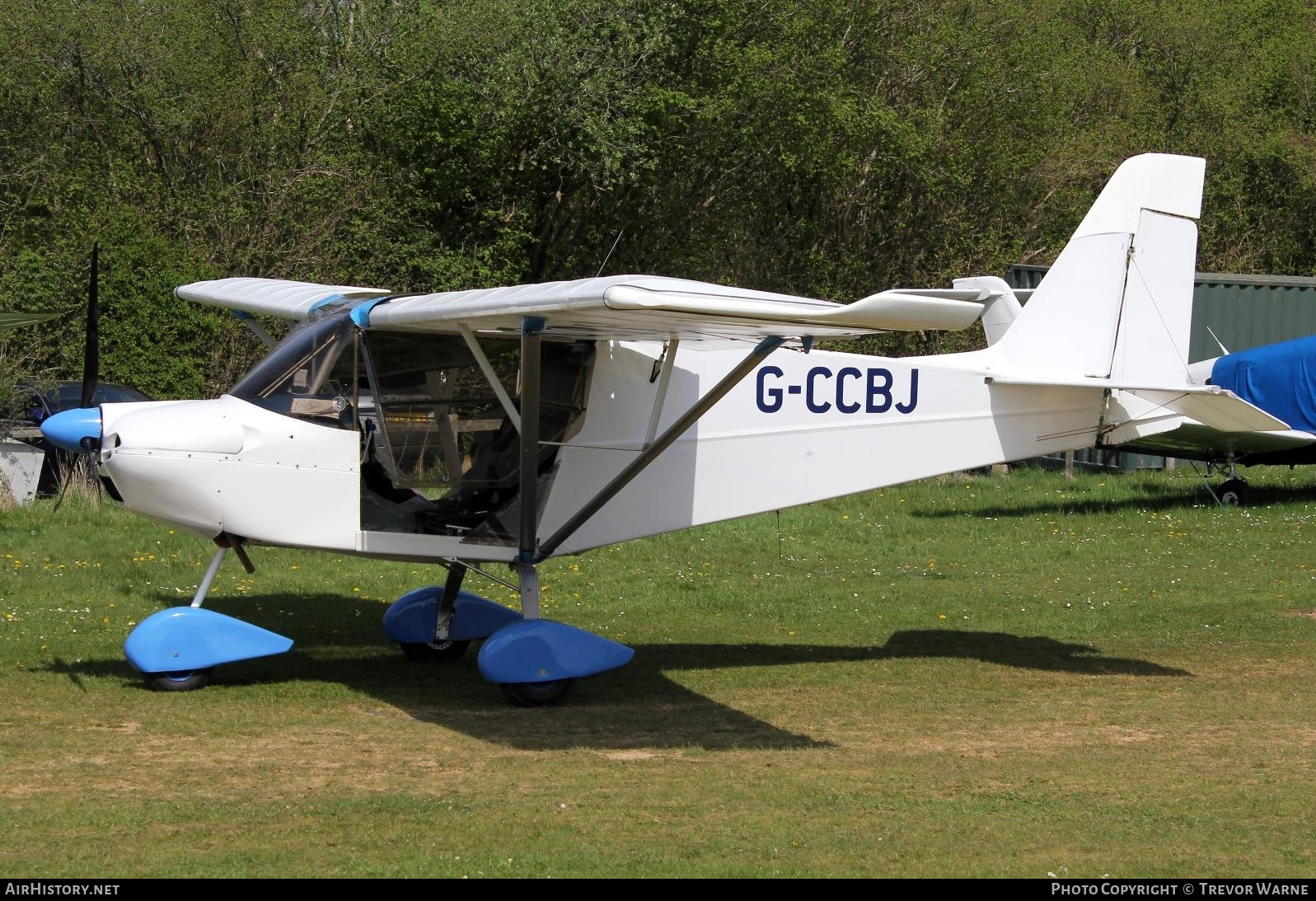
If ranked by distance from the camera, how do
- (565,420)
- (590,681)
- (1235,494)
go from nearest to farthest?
(565,420)
(590,681)
(1235,494)

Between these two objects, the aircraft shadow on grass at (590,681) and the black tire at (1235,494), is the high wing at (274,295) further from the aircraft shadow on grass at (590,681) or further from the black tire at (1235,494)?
the black tire at (1235,494)

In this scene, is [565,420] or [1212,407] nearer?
[565,420]

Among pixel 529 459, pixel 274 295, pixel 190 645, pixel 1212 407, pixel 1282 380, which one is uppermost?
pixel 274 295

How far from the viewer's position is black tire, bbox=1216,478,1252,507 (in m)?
18.9

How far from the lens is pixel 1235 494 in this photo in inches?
748

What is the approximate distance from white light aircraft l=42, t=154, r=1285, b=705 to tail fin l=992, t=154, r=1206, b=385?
2 cm

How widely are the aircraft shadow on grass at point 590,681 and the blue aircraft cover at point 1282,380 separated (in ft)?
34.0

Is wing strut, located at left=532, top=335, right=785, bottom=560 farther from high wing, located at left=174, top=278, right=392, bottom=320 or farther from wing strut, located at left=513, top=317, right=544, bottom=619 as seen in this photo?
high wing, located at left=174, top=278, right=392, bottom=320

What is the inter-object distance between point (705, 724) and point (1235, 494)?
13.3 m

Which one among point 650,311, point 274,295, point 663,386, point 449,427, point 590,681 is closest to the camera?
point 650,311

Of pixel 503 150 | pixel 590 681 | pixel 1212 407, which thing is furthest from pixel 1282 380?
pixel 503 150

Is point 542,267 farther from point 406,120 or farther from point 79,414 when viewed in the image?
point 79,414

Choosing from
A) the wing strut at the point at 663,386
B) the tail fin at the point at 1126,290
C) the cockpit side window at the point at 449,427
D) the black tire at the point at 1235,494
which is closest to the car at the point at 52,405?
the cockpit side window at the point at 449,427

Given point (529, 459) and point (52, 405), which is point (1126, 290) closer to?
point (529, 459)
